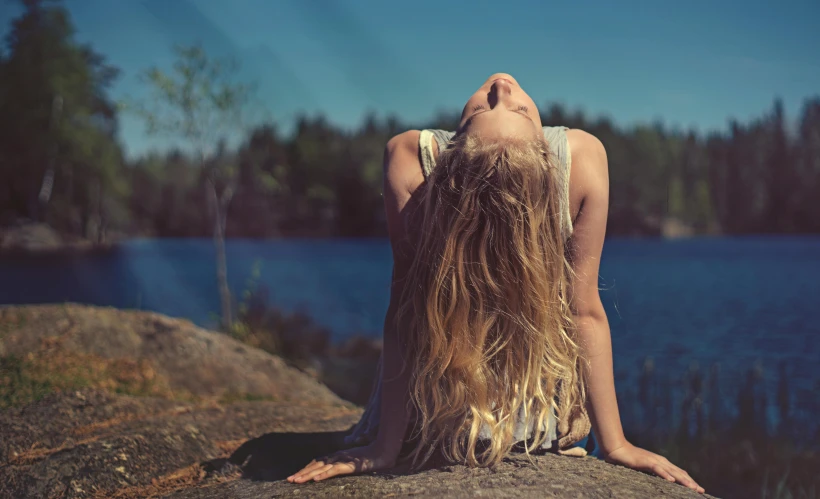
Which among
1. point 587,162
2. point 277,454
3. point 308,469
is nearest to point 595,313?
point 587,162

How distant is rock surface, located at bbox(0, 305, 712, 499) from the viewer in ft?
7.68

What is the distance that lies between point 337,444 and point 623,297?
76.8 feet

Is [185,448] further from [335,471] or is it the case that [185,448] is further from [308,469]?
[335,471]

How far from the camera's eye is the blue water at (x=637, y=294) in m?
11.1

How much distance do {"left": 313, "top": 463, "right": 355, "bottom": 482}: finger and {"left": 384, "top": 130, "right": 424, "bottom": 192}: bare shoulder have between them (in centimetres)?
113

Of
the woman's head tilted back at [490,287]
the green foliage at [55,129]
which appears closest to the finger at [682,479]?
the woman's head tilted back at [490,287]

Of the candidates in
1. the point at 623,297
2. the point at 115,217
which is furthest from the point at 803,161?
the point at 115,217

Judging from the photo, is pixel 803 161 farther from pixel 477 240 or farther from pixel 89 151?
pixel 477 240

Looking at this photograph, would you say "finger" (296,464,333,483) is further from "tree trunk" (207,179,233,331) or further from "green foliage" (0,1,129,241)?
"green foliage" (0,1,129,241)

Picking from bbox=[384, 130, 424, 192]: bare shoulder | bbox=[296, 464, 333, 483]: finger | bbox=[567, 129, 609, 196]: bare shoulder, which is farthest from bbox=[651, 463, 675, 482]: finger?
bbox=[384, 130, 424, 192]: bare shoulder

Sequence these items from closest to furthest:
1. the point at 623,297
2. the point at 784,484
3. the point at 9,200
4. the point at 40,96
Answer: the point at 784,484, the point at 9,200, the point at 40,96, the point at 623,297

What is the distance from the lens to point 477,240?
2342 millimetres

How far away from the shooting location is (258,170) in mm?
12578

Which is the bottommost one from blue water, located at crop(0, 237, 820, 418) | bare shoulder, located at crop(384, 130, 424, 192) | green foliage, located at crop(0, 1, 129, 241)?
blue water, located at crop(0, 237, 820, 418)
